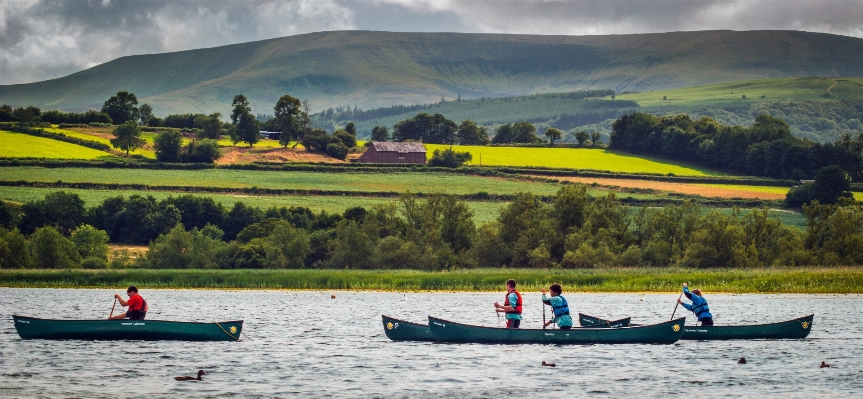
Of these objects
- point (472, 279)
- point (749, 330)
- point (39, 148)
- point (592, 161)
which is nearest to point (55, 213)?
point (39, 148)

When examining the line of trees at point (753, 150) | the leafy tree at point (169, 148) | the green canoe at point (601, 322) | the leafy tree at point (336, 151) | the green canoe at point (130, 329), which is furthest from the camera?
the leafy tree at point (336, 151)

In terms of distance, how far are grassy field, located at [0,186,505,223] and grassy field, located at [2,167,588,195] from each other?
6.17 meters

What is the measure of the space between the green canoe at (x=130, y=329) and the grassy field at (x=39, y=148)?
377ft

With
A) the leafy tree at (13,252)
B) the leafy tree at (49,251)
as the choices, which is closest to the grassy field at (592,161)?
the leafy tree at (49,251)

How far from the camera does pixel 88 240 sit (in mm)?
104438

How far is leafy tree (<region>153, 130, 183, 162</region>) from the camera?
161 meters

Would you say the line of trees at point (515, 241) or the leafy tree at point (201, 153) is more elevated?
the leafy tree at point (201, 153)

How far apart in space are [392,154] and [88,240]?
285ft

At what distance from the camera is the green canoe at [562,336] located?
43.9 meters

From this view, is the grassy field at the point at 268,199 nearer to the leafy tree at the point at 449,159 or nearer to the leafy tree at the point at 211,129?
the leafy tree at the point at 449,159

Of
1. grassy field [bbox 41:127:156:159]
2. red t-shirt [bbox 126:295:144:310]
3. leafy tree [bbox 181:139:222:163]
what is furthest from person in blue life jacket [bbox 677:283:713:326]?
grassy field [bbox 41:127:156:159]

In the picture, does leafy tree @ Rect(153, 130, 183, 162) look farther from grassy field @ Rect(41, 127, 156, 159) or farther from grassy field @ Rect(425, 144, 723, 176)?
grassy field @ Rect(425, 144, 723, 176)

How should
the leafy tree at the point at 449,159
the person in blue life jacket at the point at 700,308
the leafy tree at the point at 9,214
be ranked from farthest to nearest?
Answer: the leafy tree at the point at 449,159 → the leafy tree at the point at 9,214 → the person in blue life jacket at the point at 700,308

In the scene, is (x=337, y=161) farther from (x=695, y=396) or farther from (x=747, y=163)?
(x=695, y=396)
